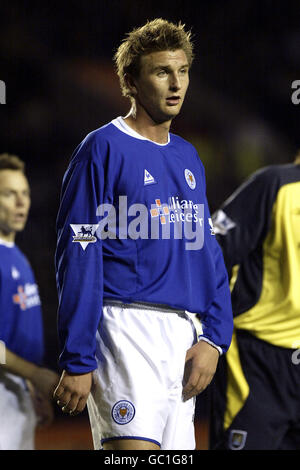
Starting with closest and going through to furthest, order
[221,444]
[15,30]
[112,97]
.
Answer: [221,444] < [15,30] < [112,97]

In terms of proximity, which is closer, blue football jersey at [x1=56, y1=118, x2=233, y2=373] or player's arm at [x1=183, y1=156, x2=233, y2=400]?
blue football jersey at [x1=56, y1=118, x2=233, y2=373]

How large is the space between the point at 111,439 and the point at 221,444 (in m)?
1.13

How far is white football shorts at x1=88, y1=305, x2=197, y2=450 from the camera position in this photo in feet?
6.64

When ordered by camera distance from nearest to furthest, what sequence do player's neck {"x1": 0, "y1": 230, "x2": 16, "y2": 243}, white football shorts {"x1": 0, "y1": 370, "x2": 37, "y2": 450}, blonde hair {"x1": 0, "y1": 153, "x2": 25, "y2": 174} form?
white football shorts {"x1": 0, "y1": 370, "x2": 37, "y2": 450}
player's neck {"x1": 0, "y1": 230, "x2": 16, "y2": 243}
blonde hair {"x1": 0, "y1": 153, "x2": 25, "y2": 174}

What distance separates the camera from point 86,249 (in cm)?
203

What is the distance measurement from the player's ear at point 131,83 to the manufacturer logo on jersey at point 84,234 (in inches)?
17.8

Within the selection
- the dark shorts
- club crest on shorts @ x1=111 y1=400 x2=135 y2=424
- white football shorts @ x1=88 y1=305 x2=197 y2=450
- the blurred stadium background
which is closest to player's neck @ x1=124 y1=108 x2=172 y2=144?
white football shorts @ x1=88 y1=305 x2=197 y2=450

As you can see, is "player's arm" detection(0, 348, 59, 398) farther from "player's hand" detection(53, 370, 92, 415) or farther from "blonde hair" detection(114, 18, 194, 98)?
"blonde hair" detection(114, 18, 194, 98)

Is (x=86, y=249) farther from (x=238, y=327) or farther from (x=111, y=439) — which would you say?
(x=238, y=327)

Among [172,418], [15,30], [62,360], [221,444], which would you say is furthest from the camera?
[15,30]

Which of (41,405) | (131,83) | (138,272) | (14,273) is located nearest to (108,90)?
(14,273)

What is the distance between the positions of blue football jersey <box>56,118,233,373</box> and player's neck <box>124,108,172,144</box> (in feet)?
0.08

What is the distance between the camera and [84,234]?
2.03 metres

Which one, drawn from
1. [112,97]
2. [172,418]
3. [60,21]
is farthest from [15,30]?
[172,418]
